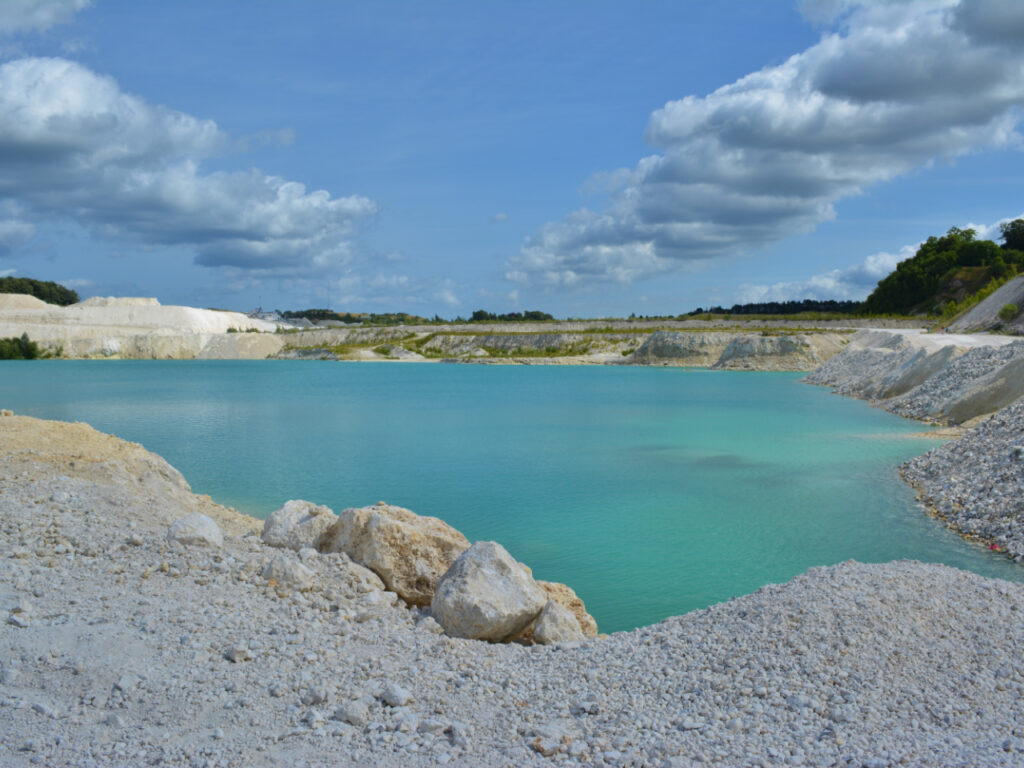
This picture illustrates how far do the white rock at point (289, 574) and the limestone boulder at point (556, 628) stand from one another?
2.28m

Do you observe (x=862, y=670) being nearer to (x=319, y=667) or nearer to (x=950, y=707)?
(x=950, y=707)

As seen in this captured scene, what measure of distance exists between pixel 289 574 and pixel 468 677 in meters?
2.30

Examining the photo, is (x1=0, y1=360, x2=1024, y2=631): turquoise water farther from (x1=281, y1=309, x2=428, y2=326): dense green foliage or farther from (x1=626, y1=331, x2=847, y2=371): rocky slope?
(x1=281, y1=309, x2=428, y2=326): dense green foliage

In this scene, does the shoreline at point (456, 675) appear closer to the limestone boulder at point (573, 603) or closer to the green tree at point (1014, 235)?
the limestone boulder at point (573, 603)

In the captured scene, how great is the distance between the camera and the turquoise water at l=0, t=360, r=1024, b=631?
11.1 meters

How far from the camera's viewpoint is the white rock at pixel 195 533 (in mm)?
7406

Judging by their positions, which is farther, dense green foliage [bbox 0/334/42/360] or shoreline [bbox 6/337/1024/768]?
dense green foliage [bbox 0/334/42/360]

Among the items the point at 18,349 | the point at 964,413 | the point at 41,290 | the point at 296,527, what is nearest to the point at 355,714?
the point at 296,527

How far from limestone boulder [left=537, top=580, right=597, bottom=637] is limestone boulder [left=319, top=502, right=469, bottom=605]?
1.12 meters

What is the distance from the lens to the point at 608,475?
17781 mm

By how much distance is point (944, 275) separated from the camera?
91062 mm

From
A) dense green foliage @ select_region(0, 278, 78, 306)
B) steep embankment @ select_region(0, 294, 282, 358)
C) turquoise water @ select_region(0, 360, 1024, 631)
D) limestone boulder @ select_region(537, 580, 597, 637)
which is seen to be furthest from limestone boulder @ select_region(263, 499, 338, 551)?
dense green foliage @ select_region(0, 278, 78, 306)

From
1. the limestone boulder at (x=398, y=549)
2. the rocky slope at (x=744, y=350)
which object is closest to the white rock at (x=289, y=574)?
the limestone boulder at (x=398, y=549)

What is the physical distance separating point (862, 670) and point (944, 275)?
337 ft
